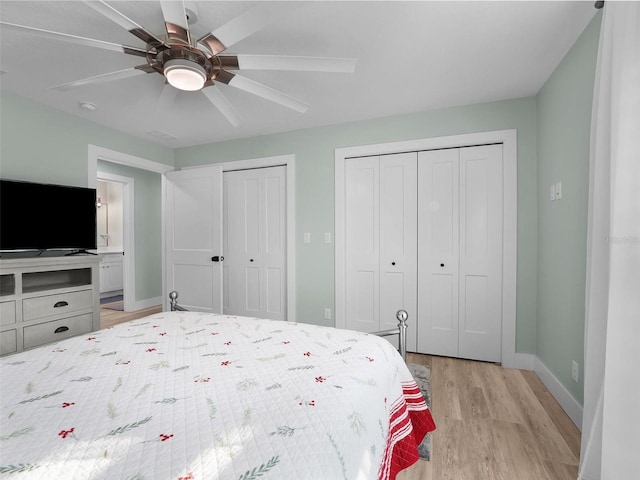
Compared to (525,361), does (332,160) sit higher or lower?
higher

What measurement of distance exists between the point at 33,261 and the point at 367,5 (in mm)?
3038

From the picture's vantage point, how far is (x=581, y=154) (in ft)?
6.25

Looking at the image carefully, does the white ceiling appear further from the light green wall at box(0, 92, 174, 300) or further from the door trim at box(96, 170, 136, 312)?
the door trim at box(96, 170, 136, 312)

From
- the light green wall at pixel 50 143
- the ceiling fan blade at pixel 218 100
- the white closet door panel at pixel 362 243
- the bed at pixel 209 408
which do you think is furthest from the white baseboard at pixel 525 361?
the light green wall at pixel 50 143

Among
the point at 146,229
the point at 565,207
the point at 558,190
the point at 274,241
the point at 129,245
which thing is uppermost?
the point at 558,190

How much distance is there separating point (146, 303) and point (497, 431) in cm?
519

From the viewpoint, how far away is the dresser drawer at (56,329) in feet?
8.20

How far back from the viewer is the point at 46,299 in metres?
2.60

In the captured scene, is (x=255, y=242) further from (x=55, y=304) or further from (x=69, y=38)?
(x=69, y=38)

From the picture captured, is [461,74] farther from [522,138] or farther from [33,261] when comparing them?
[33,261]

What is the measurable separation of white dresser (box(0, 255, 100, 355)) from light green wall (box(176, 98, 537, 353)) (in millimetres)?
1958

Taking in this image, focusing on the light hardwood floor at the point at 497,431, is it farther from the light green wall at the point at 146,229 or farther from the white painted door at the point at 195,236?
the light green wall at the point at 146,229

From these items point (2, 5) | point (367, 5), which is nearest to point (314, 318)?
point (367, 5)

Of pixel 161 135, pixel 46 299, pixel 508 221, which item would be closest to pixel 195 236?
pixel 161 135
